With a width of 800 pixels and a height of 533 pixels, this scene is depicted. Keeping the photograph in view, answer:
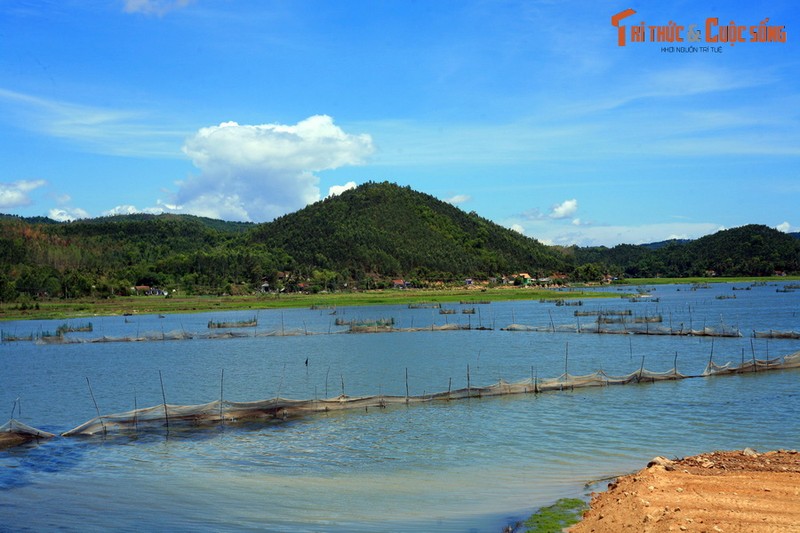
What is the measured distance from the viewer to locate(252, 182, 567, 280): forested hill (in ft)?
463

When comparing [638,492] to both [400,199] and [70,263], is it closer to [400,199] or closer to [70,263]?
[70,263]

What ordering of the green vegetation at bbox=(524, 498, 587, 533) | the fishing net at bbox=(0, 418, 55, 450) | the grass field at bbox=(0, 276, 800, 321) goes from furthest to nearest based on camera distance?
the grass field at bbox=(0, 276, 800, 321)
the fishing net at bbox=(0, 418, 55, 450)
the green vegetation at bbox=(524, 498, 587, 533)

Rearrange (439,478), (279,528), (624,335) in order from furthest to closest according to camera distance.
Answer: (624,335)
(439,478)
(279,528)

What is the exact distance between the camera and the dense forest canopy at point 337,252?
115562 mm

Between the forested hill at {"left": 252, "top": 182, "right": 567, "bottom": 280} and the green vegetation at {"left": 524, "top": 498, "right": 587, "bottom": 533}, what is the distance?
122 metres

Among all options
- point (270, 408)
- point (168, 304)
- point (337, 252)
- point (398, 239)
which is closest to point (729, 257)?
point (398, 239)

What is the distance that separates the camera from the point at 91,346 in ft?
157

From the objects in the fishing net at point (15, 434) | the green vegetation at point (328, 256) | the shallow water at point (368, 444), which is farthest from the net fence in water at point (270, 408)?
the green vegetation at point (328, 256)

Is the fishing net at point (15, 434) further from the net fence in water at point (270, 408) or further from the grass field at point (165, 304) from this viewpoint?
the grass field at point (165, 304)

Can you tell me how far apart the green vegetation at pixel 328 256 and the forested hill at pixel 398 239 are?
0.34 meters

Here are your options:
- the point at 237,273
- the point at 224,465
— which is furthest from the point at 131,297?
the point at 224,465

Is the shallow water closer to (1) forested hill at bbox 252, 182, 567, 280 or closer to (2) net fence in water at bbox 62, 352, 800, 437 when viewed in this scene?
(2) net fence in water at bbox 62, 352, 800, 437

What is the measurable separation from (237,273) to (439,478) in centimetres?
11099

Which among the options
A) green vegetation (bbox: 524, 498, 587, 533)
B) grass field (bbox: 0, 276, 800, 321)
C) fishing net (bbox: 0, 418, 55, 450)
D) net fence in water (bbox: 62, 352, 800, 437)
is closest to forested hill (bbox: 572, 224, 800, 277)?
grass field (bbox: 0, 276, 800, 321)
